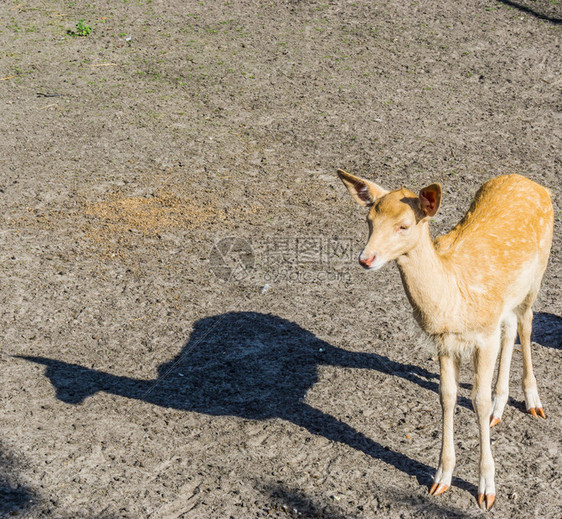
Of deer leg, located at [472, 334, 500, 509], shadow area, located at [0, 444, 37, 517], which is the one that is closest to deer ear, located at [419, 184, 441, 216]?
deer leg, located at [472, 334, 500, 509]

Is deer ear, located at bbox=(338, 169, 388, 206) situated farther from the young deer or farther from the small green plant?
the small green plant

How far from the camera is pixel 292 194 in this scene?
866 centimetres

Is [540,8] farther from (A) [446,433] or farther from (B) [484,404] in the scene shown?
(A) [446,433]

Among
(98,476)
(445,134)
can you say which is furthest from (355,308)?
(445,134)

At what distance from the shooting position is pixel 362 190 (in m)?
4.67

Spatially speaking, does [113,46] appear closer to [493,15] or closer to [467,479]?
[493,15]

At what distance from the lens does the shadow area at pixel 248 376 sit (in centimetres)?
567

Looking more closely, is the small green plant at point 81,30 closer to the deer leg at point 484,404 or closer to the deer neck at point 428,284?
the deer neck at point 428,284

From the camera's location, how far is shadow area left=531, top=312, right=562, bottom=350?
21.1 ft

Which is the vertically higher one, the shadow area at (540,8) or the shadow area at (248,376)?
the shadow area at (540,8)

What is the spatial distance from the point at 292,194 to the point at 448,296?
4.18 meters

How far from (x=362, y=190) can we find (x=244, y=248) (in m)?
3.25

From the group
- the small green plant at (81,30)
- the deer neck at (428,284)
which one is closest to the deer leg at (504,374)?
the deer neck at (428,284)

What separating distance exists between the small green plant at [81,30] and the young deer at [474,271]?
890 centimetres
